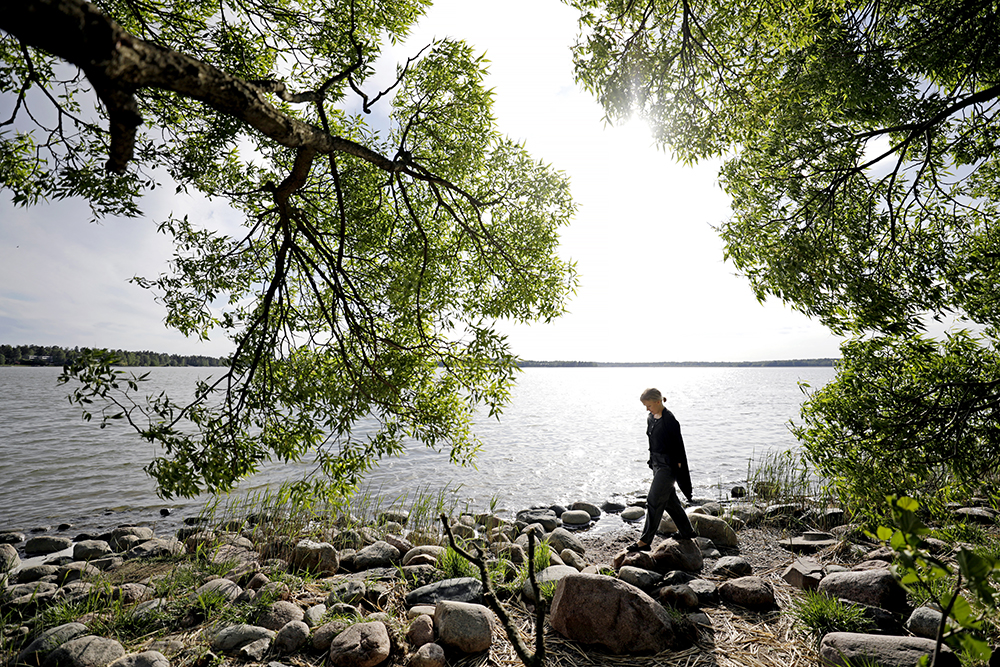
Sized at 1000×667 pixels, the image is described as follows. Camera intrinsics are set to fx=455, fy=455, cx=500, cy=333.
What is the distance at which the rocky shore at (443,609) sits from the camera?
13.6ft

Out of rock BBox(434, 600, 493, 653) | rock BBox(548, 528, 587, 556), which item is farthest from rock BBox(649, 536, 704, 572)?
rock BBox(434, 600, 493, 653)

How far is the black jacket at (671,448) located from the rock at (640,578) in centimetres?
180

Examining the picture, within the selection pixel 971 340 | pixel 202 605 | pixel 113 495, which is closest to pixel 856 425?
pixel 971 340

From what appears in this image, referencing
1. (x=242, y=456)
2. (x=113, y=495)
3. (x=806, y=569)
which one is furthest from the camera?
(x=113, y=495)

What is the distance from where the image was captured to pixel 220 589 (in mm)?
5492

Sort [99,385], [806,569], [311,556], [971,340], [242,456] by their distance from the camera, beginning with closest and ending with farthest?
[99,385] < [971,340] < [242,456] < [806,569] < [311,556]

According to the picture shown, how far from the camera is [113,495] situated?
46.3 ft

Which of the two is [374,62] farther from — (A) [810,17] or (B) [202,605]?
(B) [202,605]

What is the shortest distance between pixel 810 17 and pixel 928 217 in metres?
2.71

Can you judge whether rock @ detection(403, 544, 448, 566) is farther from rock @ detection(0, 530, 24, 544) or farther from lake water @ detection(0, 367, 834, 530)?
rock @ detection(0, 530, 24, 544)

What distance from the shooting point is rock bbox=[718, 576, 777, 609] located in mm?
5223

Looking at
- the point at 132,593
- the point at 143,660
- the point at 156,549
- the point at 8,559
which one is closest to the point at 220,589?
the point at 132,593

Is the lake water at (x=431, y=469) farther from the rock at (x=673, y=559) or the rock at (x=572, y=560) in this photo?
the rock at (x=673, y=559)

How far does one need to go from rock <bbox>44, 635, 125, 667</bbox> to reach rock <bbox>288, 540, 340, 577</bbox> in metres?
2.67
